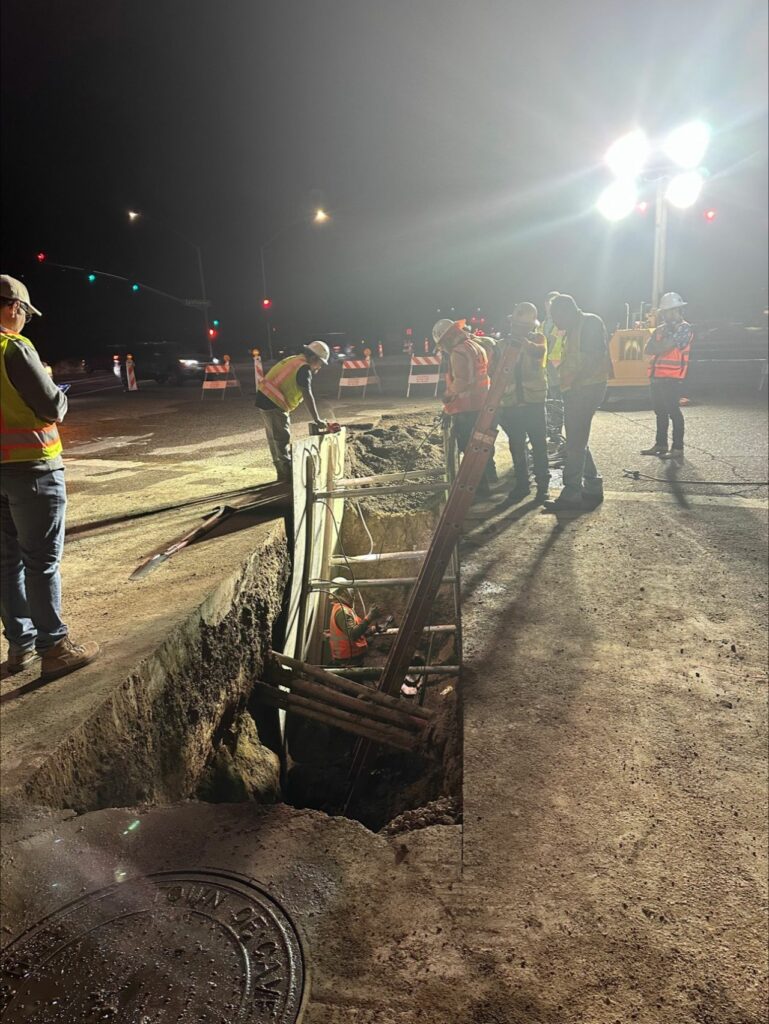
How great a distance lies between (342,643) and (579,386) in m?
3.58

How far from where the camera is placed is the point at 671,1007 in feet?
6.20

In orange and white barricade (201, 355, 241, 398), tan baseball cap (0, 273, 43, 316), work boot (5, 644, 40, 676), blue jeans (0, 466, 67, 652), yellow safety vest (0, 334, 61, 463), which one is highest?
orange and white barricade (201, 355, 241, 398)

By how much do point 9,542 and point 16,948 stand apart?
2012mm

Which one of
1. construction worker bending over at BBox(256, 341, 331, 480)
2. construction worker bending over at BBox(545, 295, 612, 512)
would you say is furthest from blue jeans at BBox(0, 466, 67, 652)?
construction worker bending over at BBox(545, 295, 612, 512)

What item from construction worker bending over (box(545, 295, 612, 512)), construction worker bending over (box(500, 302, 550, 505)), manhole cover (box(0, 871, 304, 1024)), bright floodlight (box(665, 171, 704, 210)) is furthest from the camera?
bright floodlight (box(665, 171, 704, 210))

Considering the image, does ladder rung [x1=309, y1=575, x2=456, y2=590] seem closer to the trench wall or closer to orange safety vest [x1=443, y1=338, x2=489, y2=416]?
the trench wall

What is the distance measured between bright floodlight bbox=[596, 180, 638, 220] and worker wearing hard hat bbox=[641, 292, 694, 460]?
5.52 metres

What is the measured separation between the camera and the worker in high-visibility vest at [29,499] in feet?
10.1

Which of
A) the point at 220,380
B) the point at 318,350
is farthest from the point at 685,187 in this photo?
the point at 220,380

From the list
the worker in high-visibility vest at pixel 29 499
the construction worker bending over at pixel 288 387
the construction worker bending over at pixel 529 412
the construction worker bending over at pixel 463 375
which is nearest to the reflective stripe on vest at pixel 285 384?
the construction worker bending over at pixel 288 387

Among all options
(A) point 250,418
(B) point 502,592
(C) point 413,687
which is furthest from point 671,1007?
(A) point 250,418

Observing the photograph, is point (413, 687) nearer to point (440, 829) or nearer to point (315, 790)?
point (315, 790)

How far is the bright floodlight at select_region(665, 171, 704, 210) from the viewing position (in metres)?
12.6

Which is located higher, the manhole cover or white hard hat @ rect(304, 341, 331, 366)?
white hard hat @ rect(304, 341, 331, 366)
